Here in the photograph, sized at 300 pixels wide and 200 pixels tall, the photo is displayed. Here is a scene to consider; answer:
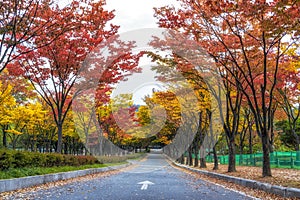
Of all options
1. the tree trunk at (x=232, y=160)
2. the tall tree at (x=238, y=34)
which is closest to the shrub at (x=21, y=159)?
the tall tree at (x=238, y=34)

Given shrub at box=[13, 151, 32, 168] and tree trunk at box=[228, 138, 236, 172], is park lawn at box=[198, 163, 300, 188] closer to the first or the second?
tree trunk at box=[228, 138, 236, 172]

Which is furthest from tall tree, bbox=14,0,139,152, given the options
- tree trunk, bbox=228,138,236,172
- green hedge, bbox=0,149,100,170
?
tree trunk, bbox=228,138,236,172

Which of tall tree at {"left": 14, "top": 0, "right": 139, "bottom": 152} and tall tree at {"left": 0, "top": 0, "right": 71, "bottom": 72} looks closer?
tall tree at {"left": 0, "top": 0, "right": 71, "bottom": 72}

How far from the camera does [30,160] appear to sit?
13070 millimetres

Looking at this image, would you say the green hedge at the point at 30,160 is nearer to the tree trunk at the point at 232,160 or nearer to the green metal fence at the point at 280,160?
the tree trunk at the point at 232,160

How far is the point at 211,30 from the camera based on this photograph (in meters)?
15.7

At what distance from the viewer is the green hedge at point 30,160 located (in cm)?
1113

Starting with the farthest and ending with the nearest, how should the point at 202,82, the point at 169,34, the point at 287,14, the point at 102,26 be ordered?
the point at 202,82, the point at 169,34, the point at 102,26, the point at 287,14

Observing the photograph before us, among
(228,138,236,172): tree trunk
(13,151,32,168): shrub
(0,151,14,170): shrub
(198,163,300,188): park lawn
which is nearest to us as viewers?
(0,151,14,170): shrub

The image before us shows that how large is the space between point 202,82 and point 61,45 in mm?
9335

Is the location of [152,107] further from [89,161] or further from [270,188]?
[270,188]

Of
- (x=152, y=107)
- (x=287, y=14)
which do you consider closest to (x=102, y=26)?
(x=287, y=14)

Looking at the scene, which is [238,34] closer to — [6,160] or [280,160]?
[6,160]

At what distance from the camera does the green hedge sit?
1113cm
